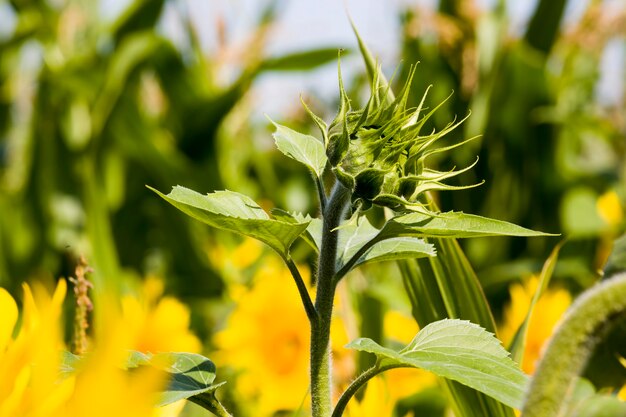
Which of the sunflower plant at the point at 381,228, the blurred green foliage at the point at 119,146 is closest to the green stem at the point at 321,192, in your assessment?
the sunflower plant at the point at 381,228

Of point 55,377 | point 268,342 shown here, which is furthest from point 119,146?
point 55,377

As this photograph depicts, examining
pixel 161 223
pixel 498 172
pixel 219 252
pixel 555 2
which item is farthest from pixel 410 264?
pixel 555 2

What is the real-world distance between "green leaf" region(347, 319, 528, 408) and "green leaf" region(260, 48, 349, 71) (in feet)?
5.73

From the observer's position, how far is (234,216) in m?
0.28

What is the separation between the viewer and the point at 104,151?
211cm

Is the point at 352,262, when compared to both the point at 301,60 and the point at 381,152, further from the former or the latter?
the point at 301,60

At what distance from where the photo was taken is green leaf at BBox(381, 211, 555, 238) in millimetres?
278

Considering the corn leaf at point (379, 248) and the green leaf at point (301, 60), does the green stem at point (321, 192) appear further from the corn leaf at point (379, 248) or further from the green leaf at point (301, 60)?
the green leaf at point (301, 60)

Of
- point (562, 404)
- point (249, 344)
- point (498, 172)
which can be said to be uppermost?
point (562, 404)

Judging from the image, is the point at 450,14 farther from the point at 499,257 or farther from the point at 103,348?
the point at 103,348

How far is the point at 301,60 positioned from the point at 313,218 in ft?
5.80

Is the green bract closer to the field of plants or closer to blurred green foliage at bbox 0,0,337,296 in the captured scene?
the field of plants

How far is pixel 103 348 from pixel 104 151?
80.5 inches

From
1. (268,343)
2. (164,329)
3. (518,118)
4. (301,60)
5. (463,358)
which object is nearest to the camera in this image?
(463,358)
